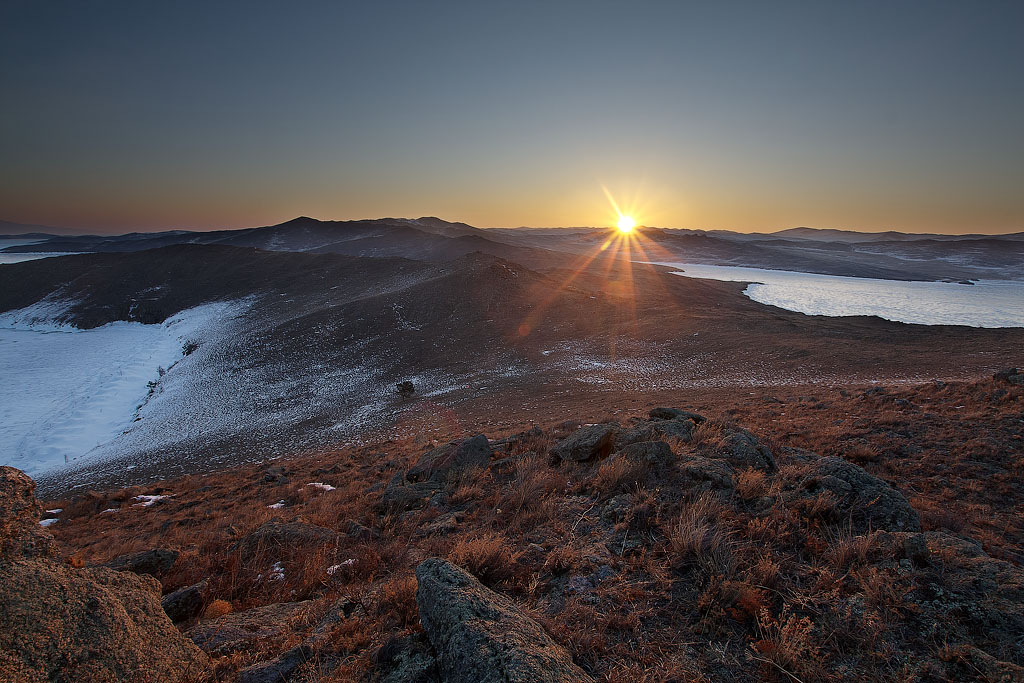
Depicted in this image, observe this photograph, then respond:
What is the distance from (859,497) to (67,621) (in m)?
7.44

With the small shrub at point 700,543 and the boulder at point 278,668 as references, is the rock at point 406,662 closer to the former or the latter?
the boulder at point 278,668

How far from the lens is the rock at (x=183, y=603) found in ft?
13.7

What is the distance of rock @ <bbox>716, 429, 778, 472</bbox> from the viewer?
6.33 m

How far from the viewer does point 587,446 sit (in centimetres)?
762

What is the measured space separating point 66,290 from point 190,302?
2244 centimetres

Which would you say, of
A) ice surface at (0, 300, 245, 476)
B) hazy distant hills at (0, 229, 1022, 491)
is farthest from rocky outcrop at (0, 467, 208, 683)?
ice surface at (0, 300, 245, 476)

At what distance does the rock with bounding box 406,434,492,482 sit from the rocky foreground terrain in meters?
0.57

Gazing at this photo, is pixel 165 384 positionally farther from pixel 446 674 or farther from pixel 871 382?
pixel 871 382

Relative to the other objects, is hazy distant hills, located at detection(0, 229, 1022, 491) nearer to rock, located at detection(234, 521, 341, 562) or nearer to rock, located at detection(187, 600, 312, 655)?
rock, located at detection(234, 521, 341, 562)

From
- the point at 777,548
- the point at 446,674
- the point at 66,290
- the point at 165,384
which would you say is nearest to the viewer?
the point at 446,674

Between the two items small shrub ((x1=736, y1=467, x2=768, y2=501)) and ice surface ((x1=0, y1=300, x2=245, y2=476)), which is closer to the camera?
small shrub ((x1=736, y1=467, x2=768, y2=501))

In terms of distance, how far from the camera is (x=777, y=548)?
417 cm

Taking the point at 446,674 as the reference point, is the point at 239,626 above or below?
below

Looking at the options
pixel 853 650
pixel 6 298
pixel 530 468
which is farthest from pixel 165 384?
pixel 6 298
